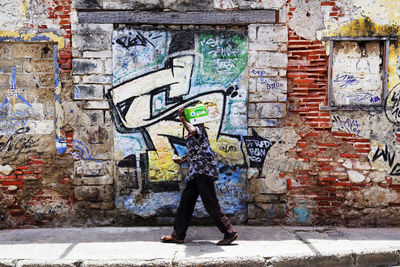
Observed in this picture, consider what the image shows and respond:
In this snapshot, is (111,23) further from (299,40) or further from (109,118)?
(299,40)

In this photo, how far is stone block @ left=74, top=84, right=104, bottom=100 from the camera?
552cm

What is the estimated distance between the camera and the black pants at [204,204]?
4672 millimetres

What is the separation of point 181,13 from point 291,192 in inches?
121

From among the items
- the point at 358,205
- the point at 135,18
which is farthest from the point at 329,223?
the point at 135,18

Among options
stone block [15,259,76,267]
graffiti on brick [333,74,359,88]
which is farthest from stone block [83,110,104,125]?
graffiti on brick [333,74,359,88]

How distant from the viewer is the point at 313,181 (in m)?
5.62

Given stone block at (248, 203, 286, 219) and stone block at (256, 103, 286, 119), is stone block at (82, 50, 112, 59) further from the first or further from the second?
stone block at (248, 203, 286, 219)

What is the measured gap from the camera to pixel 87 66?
217 inches

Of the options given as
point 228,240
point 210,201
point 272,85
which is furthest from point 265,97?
point 228,240

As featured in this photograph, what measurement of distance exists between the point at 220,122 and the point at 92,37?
2214mm

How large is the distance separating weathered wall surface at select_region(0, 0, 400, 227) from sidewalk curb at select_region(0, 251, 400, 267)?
114cm

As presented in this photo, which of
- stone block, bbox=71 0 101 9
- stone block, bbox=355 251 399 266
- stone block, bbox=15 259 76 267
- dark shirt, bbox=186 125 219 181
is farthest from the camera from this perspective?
stone block, bbox=71 0 101 9

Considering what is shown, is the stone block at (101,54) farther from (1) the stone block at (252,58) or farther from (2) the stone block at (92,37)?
(1) the stone block at (252,58)

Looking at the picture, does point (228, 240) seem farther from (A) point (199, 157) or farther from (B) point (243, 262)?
(A) point (199, 157)
